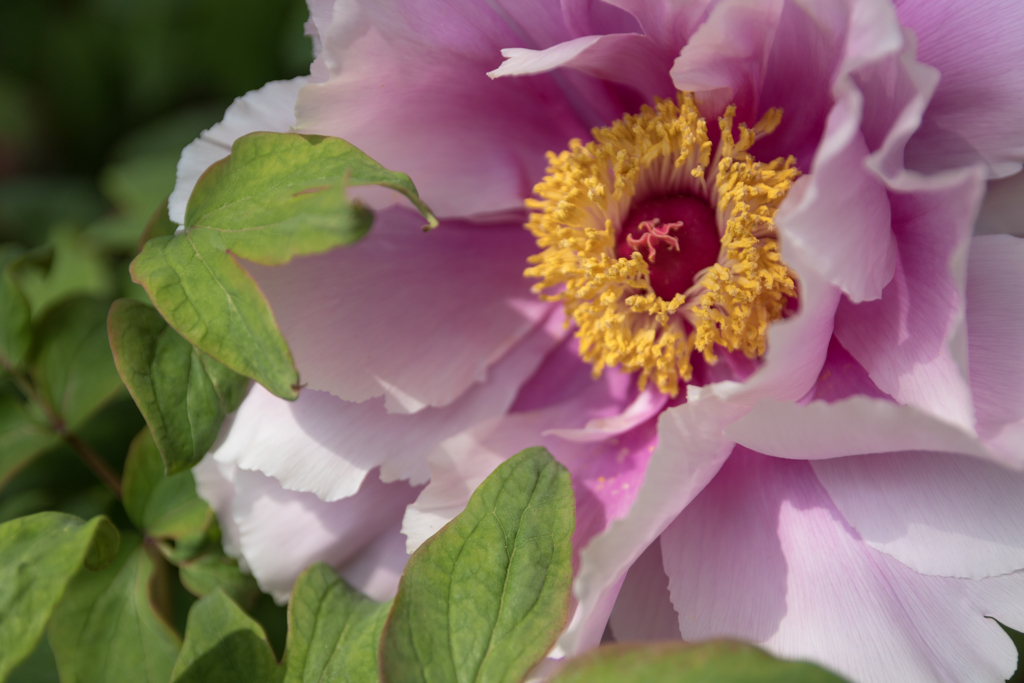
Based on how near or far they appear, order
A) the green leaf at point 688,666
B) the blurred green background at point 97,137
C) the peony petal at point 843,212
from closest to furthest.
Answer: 1. the green leaf at point 688,666
2. the peony petal at point 843,212
3. the blurred green background at point 97,137

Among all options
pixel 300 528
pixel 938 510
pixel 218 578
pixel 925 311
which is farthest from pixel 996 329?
pixel 218 578

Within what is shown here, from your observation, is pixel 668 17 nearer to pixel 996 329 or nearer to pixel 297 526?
pixel 996 329

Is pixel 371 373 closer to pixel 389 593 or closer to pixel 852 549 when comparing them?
pixel 389 593

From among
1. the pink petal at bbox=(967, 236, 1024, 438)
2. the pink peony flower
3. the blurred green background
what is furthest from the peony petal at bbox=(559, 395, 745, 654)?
the blurred green background

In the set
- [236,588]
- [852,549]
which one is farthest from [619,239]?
[236,588]

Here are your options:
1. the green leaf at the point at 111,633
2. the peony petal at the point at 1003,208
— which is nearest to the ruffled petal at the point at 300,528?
the green leaf at the point at 111,633

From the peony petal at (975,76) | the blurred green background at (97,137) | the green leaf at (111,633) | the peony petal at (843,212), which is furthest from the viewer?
the blurred green background at (97,137)

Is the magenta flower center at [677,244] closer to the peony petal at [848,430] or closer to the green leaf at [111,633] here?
the peony petal at [848,430]

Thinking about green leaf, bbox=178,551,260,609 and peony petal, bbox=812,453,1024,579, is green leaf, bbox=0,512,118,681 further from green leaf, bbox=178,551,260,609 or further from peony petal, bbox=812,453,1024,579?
peony petal, bbox=812,453,1024,579
